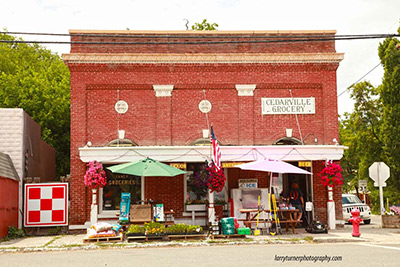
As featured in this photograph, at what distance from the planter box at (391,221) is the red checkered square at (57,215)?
39.6ft

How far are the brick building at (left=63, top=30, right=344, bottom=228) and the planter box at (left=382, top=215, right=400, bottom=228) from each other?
1816 millimetres

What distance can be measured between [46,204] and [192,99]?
663 cm

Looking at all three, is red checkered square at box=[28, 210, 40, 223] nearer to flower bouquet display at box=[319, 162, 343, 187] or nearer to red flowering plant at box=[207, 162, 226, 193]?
red flowering plant at box=[207, 162, 226, 193]

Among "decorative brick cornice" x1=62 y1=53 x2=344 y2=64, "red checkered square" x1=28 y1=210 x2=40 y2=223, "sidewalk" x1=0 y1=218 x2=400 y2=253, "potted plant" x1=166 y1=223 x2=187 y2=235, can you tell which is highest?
"decorative brick cornice" x1=62 y1=53 x2=344 y2=64

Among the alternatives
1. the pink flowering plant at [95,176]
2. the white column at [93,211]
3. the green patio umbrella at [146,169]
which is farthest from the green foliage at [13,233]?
the green patio umbrella at [146,169]

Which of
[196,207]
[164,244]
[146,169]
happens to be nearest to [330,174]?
[196,207]

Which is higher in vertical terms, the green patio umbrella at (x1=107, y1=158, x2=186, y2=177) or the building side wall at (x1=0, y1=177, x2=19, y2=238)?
the green patio umbrella at (x1=107, y1=158, x2=186, y2=177)

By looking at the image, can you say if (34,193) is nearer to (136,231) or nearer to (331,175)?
(136,231)

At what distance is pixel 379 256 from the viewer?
10086 mm

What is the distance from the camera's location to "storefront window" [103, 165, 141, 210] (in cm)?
1845

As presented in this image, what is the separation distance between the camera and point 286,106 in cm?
1931

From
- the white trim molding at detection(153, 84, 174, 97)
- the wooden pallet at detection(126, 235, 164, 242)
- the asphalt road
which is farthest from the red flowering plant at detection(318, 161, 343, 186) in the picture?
the wooden pallet at detection(126, 235, 164, 242)

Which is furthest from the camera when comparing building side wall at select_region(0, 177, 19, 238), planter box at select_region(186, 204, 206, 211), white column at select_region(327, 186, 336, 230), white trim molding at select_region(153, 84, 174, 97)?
Result: white trim molding at select_region(153, 84, 174, 97)

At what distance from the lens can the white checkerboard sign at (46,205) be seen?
706 inches
